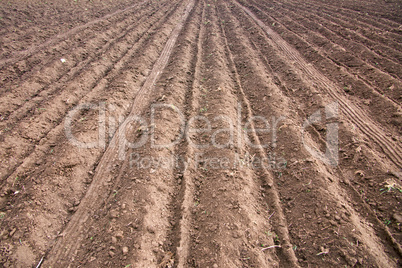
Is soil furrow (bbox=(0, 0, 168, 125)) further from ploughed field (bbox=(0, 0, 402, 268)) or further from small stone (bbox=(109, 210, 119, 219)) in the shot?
small stone (bbox=(109, 210, 119, 219))

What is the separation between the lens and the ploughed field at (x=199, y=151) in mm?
3078

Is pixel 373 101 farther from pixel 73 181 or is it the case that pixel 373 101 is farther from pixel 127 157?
pixel 73 181

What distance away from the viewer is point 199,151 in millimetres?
4570

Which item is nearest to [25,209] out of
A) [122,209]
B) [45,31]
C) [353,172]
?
[122,209]

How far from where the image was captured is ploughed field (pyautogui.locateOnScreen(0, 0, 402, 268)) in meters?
3.08

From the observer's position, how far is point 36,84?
245 inches

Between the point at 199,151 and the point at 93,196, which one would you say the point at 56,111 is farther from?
the point at 199,151

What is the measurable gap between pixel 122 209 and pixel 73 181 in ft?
4.51

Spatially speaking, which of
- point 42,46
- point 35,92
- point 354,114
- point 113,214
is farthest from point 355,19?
point 42,46

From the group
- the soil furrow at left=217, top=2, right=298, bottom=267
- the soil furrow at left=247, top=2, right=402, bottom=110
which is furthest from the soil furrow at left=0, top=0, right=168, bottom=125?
the soil furrow at left=247, top=2, right=402, bottom=110

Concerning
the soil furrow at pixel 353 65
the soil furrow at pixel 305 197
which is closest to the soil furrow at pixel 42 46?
the soil furrow at pixel 305 197

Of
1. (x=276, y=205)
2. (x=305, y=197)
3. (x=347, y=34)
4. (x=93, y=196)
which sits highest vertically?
(x=347, y=34)

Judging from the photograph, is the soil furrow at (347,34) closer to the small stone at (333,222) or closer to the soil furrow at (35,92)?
the small stone at (333,222)

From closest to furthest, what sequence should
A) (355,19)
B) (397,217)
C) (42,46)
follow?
(397,217) → (42,46) → (355,19)
